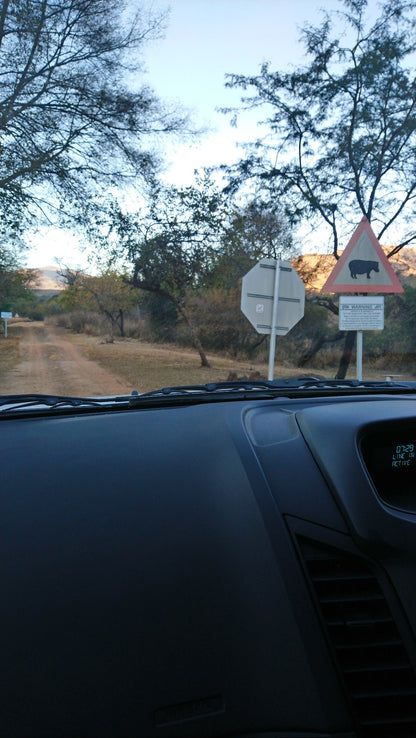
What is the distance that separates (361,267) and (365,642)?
6082mm

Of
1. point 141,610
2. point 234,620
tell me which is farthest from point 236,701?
point 141,610

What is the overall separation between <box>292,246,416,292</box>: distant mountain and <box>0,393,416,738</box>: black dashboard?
44.7ft

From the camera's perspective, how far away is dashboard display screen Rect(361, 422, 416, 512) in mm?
1763

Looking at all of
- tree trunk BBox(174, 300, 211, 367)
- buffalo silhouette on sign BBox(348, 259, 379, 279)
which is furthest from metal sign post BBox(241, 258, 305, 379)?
tree trunk BBox(174, 300, 211, 367)

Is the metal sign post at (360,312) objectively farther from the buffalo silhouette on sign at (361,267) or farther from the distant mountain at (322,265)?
the distant mountain at (322,265)

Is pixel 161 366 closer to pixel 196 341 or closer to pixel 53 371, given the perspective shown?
pixel 196 341

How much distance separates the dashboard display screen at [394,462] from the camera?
1763 millimetres

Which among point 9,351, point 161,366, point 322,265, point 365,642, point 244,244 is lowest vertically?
point 161,366

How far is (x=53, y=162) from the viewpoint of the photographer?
10.6m

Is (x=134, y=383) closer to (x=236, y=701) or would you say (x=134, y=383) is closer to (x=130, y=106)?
(x=130, y=106)

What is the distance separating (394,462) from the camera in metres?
1.83

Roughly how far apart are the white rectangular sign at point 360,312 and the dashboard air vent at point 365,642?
19.4 ft

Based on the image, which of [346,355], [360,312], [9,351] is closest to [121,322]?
[9,351]

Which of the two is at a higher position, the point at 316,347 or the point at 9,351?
the point at 316,347
